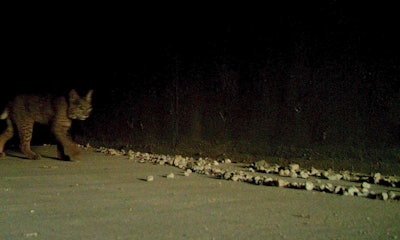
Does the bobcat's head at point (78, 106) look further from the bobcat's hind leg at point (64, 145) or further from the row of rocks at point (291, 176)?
the row of rocks at point (291, 176)

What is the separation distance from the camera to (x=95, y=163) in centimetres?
516

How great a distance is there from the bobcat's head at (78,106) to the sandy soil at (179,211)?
8.06 ft

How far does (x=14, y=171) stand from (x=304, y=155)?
9.71 ft

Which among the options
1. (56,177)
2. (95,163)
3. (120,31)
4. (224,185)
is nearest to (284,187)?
(224,185)

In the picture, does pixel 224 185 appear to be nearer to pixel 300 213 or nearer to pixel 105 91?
pixel 300 213

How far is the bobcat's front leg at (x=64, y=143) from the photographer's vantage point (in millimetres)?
5668

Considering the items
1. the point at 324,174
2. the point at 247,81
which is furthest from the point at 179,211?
the point at 247,81

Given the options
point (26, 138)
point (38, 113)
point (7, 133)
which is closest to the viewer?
point (26, 138)

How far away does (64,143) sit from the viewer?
5.77m

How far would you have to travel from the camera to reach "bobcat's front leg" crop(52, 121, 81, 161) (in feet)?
18.6

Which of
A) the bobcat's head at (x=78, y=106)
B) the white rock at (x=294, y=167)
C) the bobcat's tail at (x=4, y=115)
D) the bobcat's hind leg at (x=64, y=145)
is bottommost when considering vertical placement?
the bobcat's hind leg at (x=64, y=145)

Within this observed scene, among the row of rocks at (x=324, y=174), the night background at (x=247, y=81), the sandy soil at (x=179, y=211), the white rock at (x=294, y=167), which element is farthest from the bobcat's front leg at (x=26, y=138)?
the white rock at (x=294, y=167)

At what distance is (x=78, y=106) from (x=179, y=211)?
4.26 meters

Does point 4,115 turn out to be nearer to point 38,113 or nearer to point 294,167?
point 38,113
